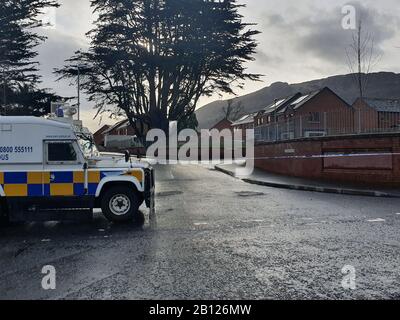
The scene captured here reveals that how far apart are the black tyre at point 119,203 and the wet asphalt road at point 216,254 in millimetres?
297

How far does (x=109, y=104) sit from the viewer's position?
38594 mm

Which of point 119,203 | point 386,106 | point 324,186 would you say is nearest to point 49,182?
point 119,203

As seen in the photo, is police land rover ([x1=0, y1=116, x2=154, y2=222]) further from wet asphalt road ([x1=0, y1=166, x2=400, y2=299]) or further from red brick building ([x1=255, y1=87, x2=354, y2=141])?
red brick building ([x1=255, y1=87, x2=354, y2=141])

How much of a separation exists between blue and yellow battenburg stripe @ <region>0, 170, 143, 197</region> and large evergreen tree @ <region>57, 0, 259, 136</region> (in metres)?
26.6

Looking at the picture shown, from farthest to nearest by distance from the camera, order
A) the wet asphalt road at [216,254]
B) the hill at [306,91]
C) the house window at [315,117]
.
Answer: the hill at [306,91] → the house window at [315,117] → the wet asphalt road at [216,254]

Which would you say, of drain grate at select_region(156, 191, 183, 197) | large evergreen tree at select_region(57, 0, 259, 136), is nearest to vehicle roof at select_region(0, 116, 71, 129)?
drain grate at select_region(156, 191, 183, 197)

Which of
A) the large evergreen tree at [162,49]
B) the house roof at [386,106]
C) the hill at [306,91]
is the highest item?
the hill at [306,91]

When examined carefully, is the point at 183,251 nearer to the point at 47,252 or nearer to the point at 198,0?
the point at 47,252

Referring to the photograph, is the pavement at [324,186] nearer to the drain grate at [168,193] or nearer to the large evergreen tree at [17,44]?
the drain grate at [168,193]

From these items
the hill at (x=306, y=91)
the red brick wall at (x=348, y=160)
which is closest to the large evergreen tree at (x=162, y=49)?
the red brick wall at (x=348, y=160)

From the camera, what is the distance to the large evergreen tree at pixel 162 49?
34406 millimetres

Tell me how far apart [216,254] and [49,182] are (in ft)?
14.1

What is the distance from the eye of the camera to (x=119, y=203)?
9172 millimetres

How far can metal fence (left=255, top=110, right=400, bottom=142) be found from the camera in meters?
16.0
